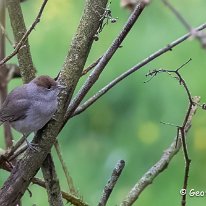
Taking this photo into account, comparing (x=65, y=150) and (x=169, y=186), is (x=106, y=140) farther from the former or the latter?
(x=169, y=186)

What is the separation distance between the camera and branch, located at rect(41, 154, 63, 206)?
4.78 feet

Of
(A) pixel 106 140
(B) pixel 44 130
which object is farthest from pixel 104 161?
(B) pixel 44 130

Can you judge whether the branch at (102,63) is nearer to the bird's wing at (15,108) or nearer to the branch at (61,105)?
the branch at (61,105)

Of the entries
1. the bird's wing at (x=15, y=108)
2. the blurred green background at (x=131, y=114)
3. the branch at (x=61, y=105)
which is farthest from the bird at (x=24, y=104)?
the blurred green background at (x=131, y=114)

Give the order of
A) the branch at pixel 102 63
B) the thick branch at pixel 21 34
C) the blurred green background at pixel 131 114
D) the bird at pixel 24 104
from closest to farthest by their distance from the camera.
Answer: the branch at pixel 102 63
the thick branch at pixel 21 34
the bird at pixel 24 104
the blurred green background at pixel 131 114

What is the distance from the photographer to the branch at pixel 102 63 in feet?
4.20

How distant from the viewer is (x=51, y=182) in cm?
146

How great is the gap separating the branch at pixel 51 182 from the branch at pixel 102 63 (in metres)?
0.12

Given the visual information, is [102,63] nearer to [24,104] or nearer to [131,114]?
[24,104]

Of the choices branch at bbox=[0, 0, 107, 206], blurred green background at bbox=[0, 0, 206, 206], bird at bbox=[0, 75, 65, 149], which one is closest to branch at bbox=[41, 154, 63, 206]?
branch at bbox=[0, 0, 107, 206]

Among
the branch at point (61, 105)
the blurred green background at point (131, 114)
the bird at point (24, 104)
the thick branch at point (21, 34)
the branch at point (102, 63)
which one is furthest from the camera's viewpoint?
the blurred green background at point (131, 114)

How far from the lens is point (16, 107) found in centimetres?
226

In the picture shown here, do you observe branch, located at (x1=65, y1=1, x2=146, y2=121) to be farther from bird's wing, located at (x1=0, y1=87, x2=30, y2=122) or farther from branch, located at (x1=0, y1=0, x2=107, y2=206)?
bird's wing, located at (x1=0, y1=87, x2=30, y2=122)

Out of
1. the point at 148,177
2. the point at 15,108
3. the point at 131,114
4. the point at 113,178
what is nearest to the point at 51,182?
the point at 113,178
